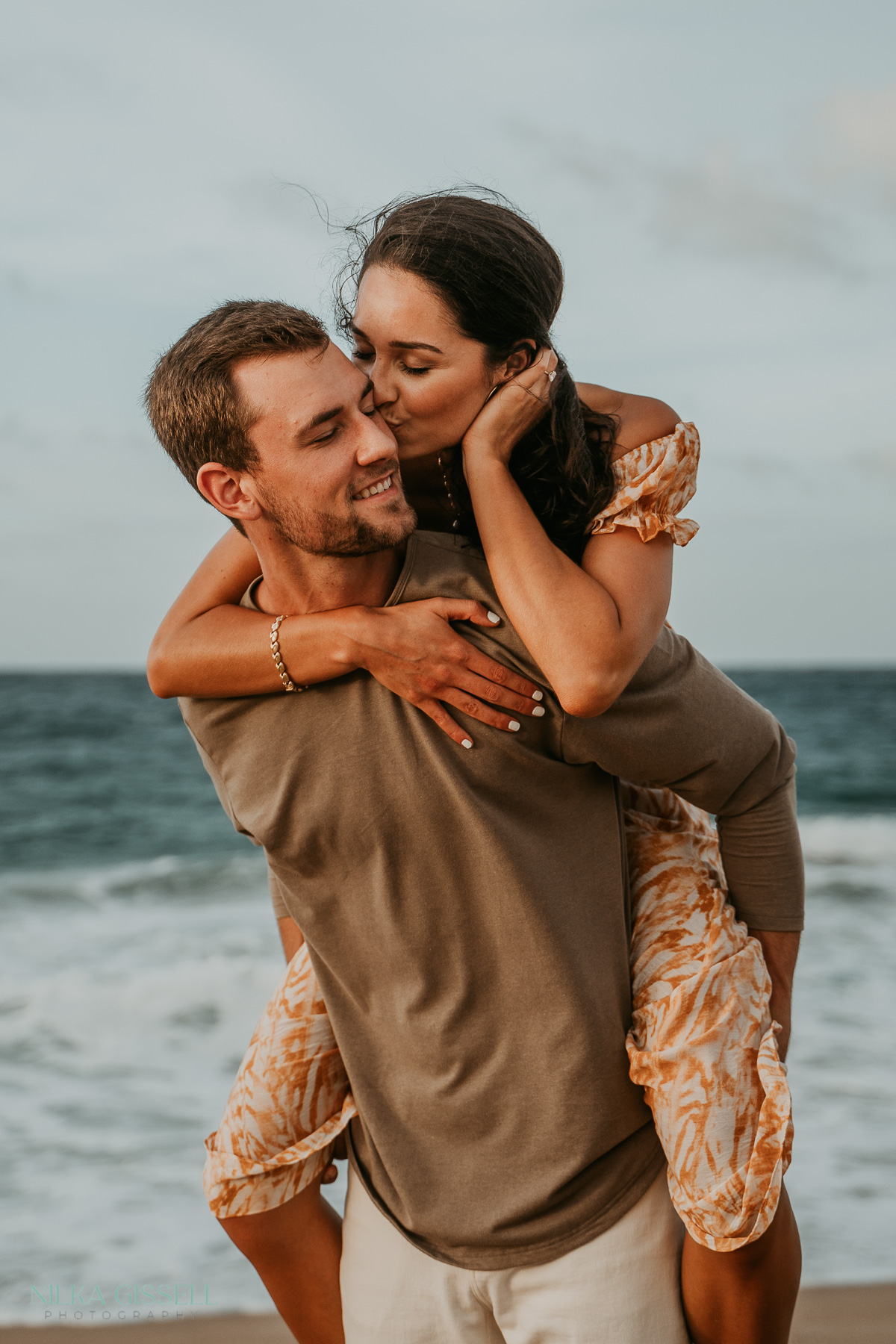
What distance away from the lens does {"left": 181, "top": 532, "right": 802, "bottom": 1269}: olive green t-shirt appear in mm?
1936

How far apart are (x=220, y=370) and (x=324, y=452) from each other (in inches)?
9.5

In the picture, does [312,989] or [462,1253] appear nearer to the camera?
[462,1253]

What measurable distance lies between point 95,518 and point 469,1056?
15058 mm

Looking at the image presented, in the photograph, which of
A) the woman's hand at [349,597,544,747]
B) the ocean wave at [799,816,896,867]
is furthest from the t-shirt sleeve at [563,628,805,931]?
the ocean wave at [799,816,896,867]

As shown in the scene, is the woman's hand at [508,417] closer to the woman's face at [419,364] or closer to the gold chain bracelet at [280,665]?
the woman's face at [419,364]

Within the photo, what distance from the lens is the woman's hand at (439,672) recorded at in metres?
1.88

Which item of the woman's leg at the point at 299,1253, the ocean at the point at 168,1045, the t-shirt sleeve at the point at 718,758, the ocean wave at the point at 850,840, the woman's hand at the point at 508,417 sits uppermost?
the woman's hand at the point at 508,417

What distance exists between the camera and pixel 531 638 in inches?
73.6

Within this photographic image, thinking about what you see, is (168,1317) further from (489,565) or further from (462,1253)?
(489,565)

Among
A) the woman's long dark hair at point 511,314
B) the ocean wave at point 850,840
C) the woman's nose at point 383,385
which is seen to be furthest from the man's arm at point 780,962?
the ocean wave at point 850,840

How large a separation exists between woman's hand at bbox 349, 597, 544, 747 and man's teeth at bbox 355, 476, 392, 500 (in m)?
0.21

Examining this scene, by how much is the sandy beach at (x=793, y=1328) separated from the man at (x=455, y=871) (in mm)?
1793

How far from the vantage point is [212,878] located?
1181 cm

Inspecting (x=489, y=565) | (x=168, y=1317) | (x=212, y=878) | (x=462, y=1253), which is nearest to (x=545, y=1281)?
(x=462, y=1253)
